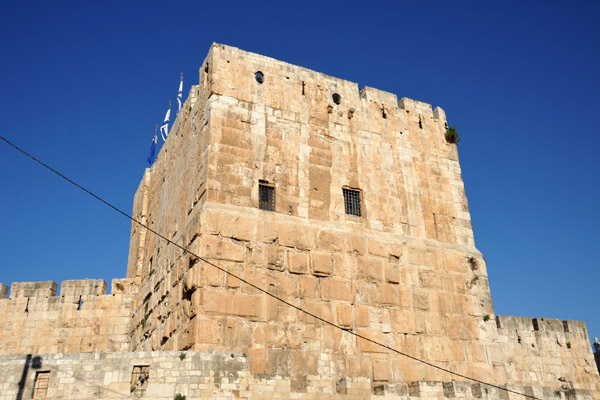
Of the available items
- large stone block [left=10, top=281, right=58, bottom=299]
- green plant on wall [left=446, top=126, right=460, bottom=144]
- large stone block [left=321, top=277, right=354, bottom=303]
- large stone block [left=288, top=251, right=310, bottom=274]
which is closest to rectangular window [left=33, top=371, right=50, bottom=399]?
large stone block [left=288, top=251, right=310, bottom=274]

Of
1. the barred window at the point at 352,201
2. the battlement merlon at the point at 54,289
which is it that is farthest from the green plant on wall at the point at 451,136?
the battlement merlon at the point at 54,289

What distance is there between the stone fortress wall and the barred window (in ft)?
0.51

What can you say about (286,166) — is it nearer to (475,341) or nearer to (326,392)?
(326,392)

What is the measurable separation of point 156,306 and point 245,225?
12.9 feet

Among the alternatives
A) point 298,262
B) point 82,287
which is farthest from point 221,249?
point 82,287

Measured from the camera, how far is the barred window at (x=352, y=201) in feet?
48.1

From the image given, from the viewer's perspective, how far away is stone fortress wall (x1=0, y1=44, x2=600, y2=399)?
39.9ft

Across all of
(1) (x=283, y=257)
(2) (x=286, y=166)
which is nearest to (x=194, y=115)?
(2) (x=286, y=166)

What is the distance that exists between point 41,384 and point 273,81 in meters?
8.77

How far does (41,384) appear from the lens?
1011 cm

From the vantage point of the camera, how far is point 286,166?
14.2 meters

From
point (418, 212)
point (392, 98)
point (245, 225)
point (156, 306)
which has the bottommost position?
point (156, 306)

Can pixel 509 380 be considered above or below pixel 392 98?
below

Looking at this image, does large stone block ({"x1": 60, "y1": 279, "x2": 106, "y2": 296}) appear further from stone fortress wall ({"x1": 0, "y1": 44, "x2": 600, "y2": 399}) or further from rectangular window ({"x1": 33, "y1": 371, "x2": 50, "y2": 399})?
rectangular window ({"x1": 33, "y1": 371, "x2": 50, "y2": 399})
